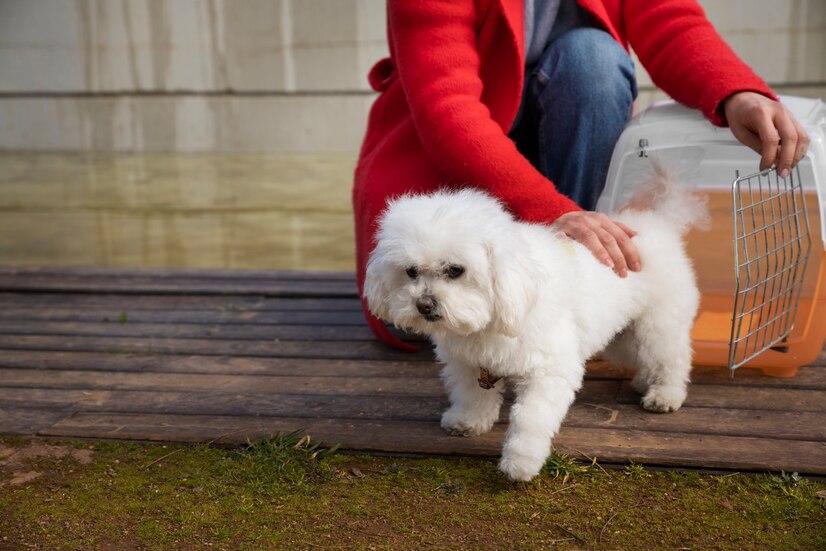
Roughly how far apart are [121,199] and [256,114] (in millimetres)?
1471

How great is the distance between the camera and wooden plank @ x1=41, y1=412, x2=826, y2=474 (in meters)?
1.65

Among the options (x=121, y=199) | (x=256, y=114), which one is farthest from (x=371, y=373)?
(x=256, y=114)

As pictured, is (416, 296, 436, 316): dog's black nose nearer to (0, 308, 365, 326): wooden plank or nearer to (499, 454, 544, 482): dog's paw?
(499, 454, 544, 482): dog's paw

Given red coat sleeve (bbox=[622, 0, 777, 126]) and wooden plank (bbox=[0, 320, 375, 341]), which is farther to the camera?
wooden plank (bbox=[0, 320, 375, 341])

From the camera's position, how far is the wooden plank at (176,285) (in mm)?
2871

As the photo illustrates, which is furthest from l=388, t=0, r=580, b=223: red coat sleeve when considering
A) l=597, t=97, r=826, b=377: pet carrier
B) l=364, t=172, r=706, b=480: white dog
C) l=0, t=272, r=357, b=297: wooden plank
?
l=0, t=272, r=357, b=297: wooden plank

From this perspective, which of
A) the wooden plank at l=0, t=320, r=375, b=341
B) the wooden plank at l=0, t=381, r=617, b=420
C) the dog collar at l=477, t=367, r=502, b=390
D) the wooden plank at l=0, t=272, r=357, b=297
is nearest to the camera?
the dog collar at l=477, t=367, r=502, b=390

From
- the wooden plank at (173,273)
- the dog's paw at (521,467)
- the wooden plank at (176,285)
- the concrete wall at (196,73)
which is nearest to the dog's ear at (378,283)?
the dog's paw at (521,467)

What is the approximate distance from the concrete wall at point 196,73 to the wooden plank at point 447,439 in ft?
13.5

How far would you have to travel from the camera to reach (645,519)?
149 cm

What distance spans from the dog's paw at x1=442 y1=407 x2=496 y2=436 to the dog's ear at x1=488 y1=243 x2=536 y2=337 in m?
0.30

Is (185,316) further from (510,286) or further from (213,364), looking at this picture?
(510,286)

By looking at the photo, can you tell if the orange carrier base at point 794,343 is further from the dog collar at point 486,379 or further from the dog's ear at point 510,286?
the dog's ear at point 510,286

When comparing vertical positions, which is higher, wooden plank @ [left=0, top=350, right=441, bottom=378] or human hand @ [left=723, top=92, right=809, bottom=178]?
human hand @ [left=723, top=92, right=809, bottom=178]
